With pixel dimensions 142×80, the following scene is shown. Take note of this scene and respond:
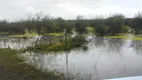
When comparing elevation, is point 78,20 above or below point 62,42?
above

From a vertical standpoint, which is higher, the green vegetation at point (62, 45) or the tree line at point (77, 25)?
the tree line at point (77, 25)

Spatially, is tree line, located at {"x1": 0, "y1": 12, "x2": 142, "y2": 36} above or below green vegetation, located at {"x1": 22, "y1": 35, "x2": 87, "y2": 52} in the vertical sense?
above

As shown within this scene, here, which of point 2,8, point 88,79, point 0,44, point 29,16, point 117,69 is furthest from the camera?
point 0,44

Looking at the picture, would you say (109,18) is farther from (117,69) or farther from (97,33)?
(117,69)

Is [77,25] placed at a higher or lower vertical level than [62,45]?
higher

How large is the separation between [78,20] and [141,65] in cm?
570

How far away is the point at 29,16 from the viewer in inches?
257

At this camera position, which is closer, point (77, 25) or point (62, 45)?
point (62, 45)

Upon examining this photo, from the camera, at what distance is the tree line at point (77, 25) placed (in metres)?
5.40

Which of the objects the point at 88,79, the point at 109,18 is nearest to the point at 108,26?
the point at 109,18

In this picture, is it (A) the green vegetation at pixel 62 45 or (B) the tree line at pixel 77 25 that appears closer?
(B) the tree line at pixel 77 25

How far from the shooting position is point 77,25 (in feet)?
34.6

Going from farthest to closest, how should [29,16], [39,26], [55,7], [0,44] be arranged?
[0,44] → [39,26] → [29,16] → [55,7]

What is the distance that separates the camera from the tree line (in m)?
5.40
